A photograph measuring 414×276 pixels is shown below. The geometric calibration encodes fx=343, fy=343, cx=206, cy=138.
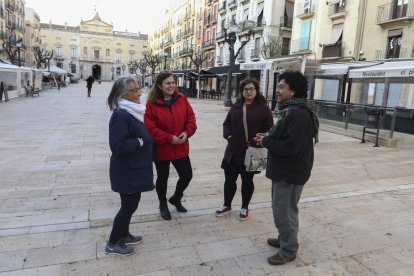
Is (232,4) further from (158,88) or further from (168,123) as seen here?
(168,123)

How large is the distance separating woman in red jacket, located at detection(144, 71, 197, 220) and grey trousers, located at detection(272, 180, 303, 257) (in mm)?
1076

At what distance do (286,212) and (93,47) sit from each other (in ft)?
278

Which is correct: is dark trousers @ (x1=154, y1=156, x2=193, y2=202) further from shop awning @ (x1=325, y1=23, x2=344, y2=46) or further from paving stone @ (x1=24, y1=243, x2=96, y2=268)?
shop awning @ (x1=325, y1=23, x2=344, y2=46)

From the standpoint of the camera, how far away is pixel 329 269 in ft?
8.98

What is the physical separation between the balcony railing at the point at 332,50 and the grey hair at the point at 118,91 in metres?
19.1

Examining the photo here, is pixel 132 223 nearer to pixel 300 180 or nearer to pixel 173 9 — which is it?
pixel 300 180

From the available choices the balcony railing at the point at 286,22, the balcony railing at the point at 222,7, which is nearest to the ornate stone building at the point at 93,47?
the balcony railing at the point at 222,7

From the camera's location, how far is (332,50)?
65.4 ft

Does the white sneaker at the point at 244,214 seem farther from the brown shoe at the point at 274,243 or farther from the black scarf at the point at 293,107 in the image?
the black scarf at the point at 293,107

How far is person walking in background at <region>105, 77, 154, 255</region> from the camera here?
253 centimetres

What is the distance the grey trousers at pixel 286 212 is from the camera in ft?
8.80

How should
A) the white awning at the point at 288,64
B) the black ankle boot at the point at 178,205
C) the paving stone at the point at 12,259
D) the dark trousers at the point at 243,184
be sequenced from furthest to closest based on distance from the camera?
the white awning at the point at 288,64 < the black ankle boot at the point at 178,205 < the dark trousers at the point at 243,184 < the paving stone at the point at 12,259

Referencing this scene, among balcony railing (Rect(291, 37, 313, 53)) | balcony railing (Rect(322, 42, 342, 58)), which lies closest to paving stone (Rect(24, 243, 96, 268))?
balcony railing (Rect(322, 42, 342, 58))

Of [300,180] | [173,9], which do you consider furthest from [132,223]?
[173,9]
